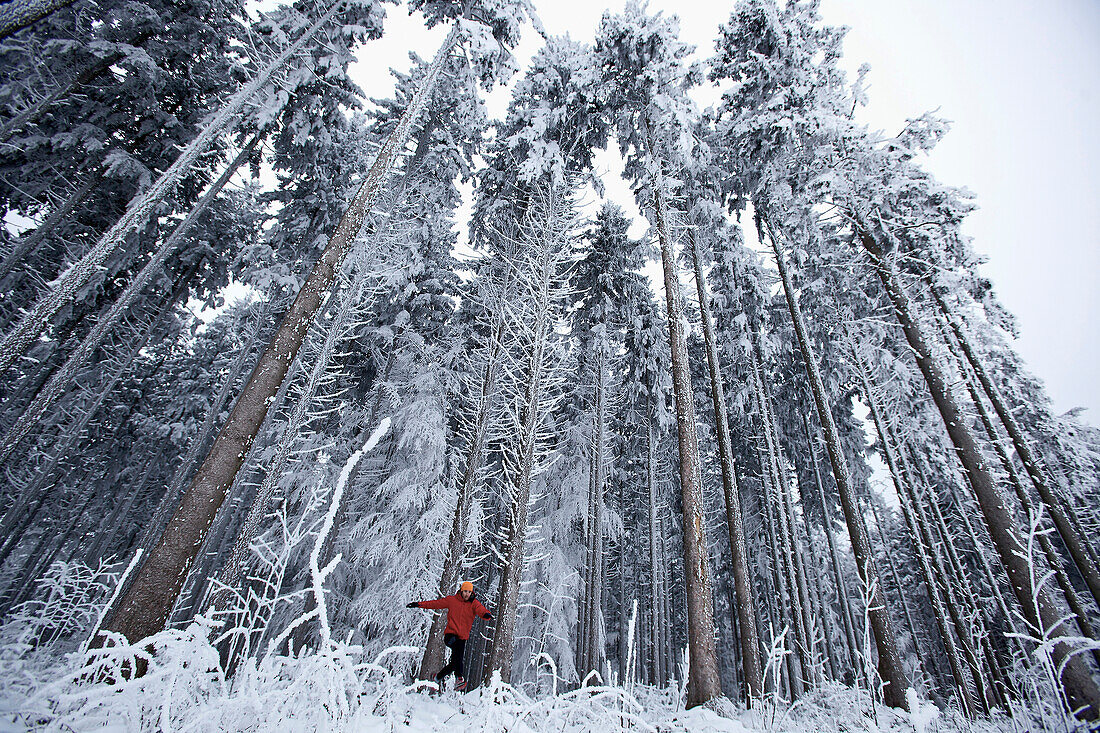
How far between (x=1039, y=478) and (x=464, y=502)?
45.9ft

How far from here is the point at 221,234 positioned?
53.3 feet

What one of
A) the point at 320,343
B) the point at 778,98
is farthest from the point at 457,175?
the point at 778,98

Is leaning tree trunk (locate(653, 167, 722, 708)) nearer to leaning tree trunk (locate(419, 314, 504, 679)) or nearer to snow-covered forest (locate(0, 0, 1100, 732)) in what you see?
snow-covered forest (locate(0, 0, 1100, 732))

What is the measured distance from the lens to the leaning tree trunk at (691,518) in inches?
290

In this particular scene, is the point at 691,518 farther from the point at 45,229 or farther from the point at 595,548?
the point at 45,229

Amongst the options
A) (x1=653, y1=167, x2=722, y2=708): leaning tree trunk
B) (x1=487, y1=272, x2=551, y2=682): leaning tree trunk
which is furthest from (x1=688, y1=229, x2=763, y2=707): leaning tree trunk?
(x1=487, y1=272, x2=551, y2=682): leaning tree trunk

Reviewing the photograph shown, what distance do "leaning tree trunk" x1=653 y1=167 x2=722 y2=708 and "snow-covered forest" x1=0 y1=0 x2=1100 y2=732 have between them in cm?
7

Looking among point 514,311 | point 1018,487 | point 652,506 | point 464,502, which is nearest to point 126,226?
point 514,311

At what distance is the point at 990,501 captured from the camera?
8914 mm

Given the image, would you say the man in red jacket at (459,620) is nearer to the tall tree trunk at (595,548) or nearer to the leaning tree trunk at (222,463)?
the leaning tree trunk at (222,463)

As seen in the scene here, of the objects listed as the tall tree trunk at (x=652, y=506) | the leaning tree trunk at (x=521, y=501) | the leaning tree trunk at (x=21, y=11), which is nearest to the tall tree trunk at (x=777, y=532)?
the tall tree trunk at (x=652, y=506)

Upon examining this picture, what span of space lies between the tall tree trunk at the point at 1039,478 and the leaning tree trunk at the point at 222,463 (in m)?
15.2

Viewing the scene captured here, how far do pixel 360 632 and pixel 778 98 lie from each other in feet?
61.9

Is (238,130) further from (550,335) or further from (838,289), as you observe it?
(838,289)
